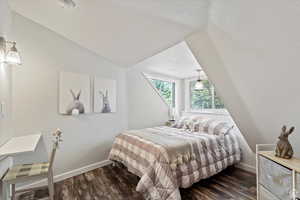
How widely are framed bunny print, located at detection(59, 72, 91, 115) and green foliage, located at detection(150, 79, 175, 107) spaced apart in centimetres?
201

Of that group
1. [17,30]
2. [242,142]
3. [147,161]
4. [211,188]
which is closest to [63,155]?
[147,161]

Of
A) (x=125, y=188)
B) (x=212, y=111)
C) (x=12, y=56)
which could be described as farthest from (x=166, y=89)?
(x=12, y=56)

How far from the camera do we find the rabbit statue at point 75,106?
2.40m

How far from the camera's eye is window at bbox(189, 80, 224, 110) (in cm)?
353

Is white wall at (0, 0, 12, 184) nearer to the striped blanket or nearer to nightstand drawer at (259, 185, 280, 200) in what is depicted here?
the striped blanket

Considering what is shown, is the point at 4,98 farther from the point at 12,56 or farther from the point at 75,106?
the point at 75,106

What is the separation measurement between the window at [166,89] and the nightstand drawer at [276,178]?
9.71 ft

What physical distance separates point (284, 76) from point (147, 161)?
1.82 metres

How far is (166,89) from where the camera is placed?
175 inches

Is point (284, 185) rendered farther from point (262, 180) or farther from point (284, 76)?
point (284, 76)

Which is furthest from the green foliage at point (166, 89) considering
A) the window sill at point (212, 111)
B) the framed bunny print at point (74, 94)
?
the framed bunny print at point (74, 94)

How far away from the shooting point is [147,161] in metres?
1.91

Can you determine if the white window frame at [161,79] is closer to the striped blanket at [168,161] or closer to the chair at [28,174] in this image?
the striped blanket at [168,161]

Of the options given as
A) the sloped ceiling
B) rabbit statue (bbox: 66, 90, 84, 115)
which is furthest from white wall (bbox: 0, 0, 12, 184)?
rabbit statue (bbox: 66, 90, 84, 115)
